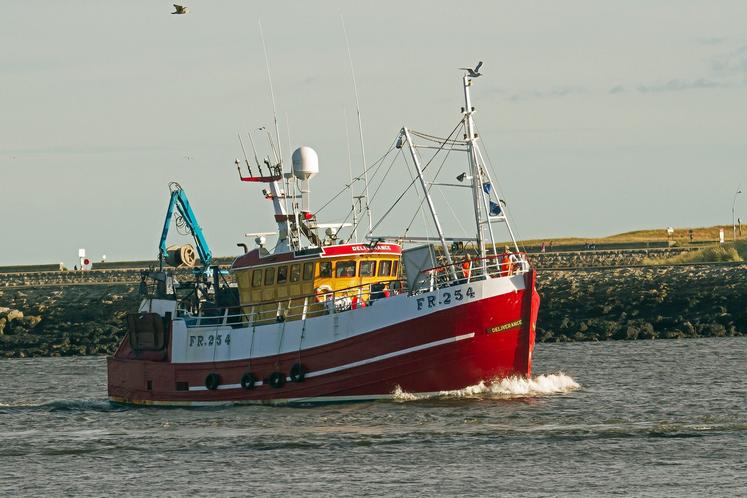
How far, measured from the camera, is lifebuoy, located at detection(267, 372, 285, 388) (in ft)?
134

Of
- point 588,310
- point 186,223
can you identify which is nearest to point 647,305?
point 588,310

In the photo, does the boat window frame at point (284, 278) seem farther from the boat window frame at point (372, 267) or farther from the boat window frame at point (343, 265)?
the boat window frame at point (372, 267)

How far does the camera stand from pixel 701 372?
4650 centimetres

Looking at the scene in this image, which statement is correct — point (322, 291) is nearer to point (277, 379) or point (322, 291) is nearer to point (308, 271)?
point (308, 271)

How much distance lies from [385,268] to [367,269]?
2.68 feet

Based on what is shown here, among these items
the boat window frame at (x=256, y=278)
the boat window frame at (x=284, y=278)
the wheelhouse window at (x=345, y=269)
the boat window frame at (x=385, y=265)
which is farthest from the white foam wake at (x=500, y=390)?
the boat window frame at (x=256, y=278)

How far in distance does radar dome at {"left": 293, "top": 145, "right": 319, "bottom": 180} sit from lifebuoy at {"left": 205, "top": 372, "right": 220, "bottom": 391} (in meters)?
6.83

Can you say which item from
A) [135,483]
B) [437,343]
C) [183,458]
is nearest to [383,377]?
[437,343]

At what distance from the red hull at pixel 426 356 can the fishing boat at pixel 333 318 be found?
0.03 m

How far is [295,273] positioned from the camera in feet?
139

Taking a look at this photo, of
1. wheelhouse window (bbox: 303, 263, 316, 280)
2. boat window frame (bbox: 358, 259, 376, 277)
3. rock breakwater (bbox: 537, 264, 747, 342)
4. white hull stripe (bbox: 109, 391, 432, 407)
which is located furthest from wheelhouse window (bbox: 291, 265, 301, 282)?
rock breakwater (bbox: 537, 264, 747, 342)

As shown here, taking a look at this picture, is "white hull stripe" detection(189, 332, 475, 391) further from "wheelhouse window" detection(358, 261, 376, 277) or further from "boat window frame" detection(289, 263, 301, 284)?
"wheelhouse window" detection(358, 261, 376, 277)

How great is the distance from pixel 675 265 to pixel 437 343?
41.8 meters

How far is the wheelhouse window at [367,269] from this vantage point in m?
42.4
